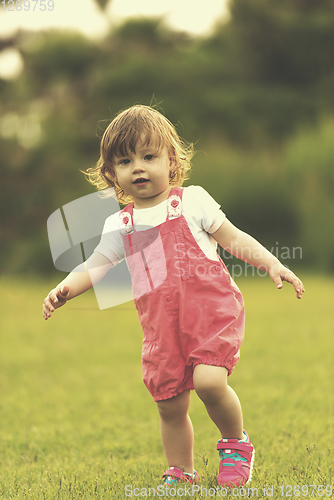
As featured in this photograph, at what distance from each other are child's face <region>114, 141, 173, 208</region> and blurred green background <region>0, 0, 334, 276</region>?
1094 cm

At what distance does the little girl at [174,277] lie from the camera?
2.14 meters

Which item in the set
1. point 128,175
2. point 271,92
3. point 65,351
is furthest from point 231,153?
point 128,175

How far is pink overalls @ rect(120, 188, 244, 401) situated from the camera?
7.03ft

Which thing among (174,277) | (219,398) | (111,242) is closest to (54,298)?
(111,242)

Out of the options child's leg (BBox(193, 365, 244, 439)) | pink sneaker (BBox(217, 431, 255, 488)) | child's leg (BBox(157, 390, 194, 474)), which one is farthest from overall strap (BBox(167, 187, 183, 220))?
pink sneaker (BBox(217, 431, 255, 488))

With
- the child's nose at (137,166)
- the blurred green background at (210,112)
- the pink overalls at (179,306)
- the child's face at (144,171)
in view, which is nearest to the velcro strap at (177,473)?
the pink overalls at (179,306)

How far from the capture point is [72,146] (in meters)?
19.0

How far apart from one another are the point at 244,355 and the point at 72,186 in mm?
11465

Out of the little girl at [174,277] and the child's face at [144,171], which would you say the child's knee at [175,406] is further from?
the child's face at [144,171]

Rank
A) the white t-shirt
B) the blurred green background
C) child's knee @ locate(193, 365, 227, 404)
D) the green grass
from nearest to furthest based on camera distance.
Result: child's knee @ locate(193, 365, 227, 404), the white t-shirt, the green grass, the blurred green background

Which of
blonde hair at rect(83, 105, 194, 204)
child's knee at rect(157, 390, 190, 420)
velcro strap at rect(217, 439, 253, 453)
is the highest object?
blonde hair at rect(83, 105, 194, 204)

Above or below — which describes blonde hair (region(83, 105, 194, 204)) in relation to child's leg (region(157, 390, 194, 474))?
above

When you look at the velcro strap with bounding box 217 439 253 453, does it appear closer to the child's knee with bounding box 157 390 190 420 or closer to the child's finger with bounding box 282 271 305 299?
the child's knee with bounding box 157 390 190 420

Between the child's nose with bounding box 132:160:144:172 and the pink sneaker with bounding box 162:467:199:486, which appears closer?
the child's nose with bounding box 132:160:144:172
